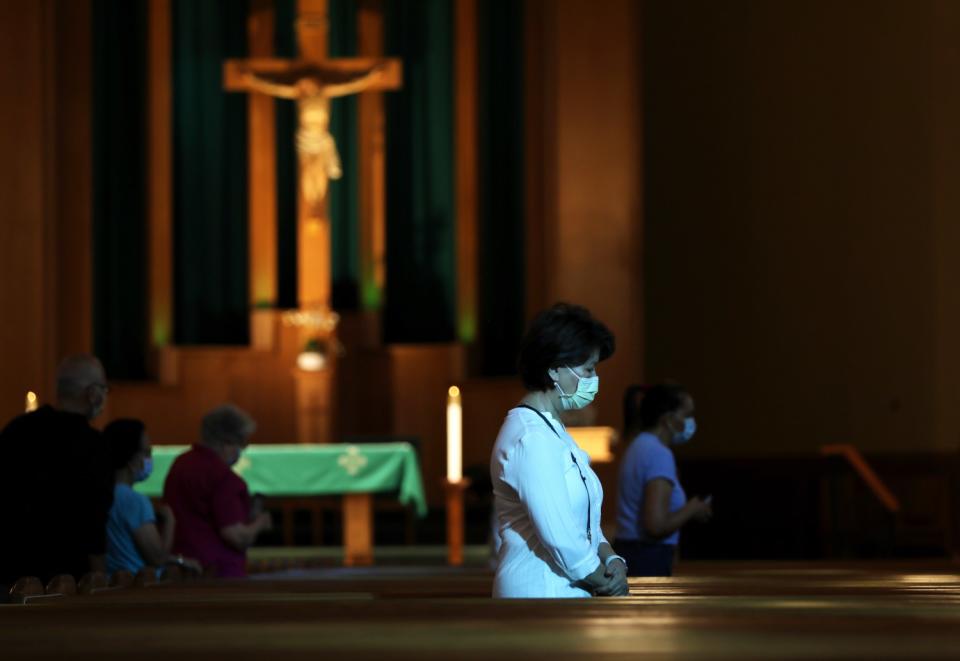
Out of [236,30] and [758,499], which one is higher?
[236,30]

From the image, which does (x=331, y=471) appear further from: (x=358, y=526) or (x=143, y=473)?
(x=143, y=473)

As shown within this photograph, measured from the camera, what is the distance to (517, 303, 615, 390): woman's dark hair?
3303 mm

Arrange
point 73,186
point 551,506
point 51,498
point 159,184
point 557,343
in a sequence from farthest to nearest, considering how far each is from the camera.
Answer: point 159,184
point 73,186
point 51,498
point 557,343
point 551,506

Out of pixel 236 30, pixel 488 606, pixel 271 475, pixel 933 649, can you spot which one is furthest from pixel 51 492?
pixel 236 30

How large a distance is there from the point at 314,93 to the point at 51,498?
6.97m

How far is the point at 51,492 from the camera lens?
4.43 meters

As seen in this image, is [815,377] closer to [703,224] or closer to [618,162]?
[703,224]

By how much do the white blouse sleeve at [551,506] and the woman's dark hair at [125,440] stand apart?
7.58 ft

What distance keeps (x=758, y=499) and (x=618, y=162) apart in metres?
2.43

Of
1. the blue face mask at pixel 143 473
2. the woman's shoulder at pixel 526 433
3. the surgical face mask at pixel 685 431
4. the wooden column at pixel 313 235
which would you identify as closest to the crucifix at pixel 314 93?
the wooden column at pixel 313 235

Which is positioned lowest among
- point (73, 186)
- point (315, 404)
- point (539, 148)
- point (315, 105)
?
point (315, 404)

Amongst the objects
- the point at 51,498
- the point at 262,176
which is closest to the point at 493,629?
the point at 51,498

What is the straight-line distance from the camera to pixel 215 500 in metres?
5.55

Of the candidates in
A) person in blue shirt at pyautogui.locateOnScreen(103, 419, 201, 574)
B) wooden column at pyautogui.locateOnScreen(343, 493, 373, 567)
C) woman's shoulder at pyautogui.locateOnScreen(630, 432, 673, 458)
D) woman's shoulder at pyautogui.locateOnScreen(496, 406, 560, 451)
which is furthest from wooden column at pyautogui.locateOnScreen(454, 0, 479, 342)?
woman's shoulder at pyautogui.locateOnScreen(496, 406, 560, 451)
